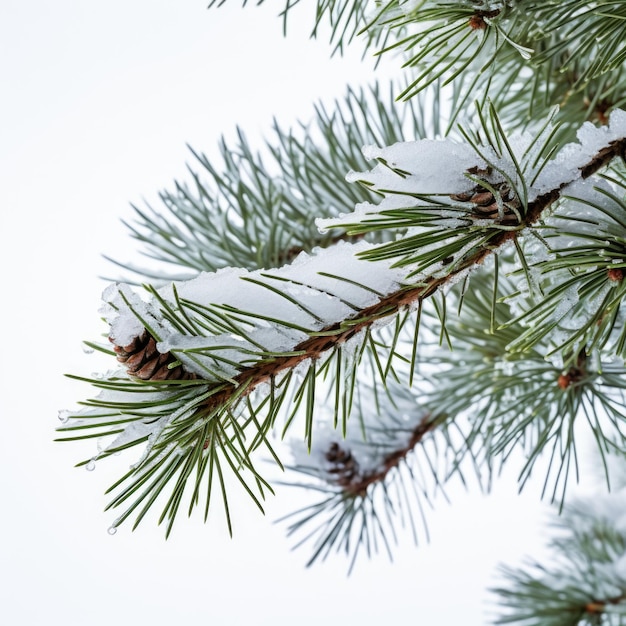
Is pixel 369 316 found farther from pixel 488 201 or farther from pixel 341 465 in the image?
pixel 341 465

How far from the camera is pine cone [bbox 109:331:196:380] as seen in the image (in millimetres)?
358

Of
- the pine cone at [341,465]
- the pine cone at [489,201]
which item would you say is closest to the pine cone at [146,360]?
the pine cone at [489,201]

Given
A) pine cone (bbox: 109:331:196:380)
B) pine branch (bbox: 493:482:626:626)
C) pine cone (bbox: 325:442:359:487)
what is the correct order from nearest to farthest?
pine cone (bbox: 109:331:196:380), pine cone (bbox: 325:442:359:487), pine branch (bbox: 493:482:626:626)

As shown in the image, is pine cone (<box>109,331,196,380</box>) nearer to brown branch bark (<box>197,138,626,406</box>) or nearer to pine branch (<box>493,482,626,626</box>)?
brown branch bark (<box>197,138,626,406</box>)

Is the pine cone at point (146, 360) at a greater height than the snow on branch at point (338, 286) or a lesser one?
lesser

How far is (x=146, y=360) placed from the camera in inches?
14.3

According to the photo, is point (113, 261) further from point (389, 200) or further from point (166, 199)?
point (389, 200)

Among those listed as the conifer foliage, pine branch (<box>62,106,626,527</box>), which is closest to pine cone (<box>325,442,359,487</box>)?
the conifer foliage

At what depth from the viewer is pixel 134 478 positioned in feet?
1.27

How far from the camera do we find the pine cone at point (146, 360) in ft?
1.17

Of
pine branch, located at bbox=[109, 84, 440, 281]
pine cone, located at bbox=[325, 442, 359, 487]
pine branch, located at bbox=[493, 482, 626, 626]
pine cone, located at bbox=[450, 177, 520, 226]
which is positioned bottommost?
pine branch, located at bbox=[493, 482, 626, 626]

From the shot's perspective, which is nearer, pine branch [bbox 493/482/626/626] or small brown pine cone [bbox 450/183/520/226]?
small brown pine cone [bbox 450/183/520/226]

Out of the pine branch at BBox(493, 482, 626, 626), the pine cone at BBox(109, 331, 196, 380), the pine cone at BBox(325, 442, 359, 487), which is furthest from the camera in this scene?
the pine branch at BBox(493, 482, 626, 626)

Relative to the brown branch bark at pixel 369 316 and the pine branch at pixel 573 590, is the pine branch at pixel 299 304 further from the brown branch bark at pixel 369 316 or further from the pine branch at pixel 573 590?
the pine branch at pixel 573 590
